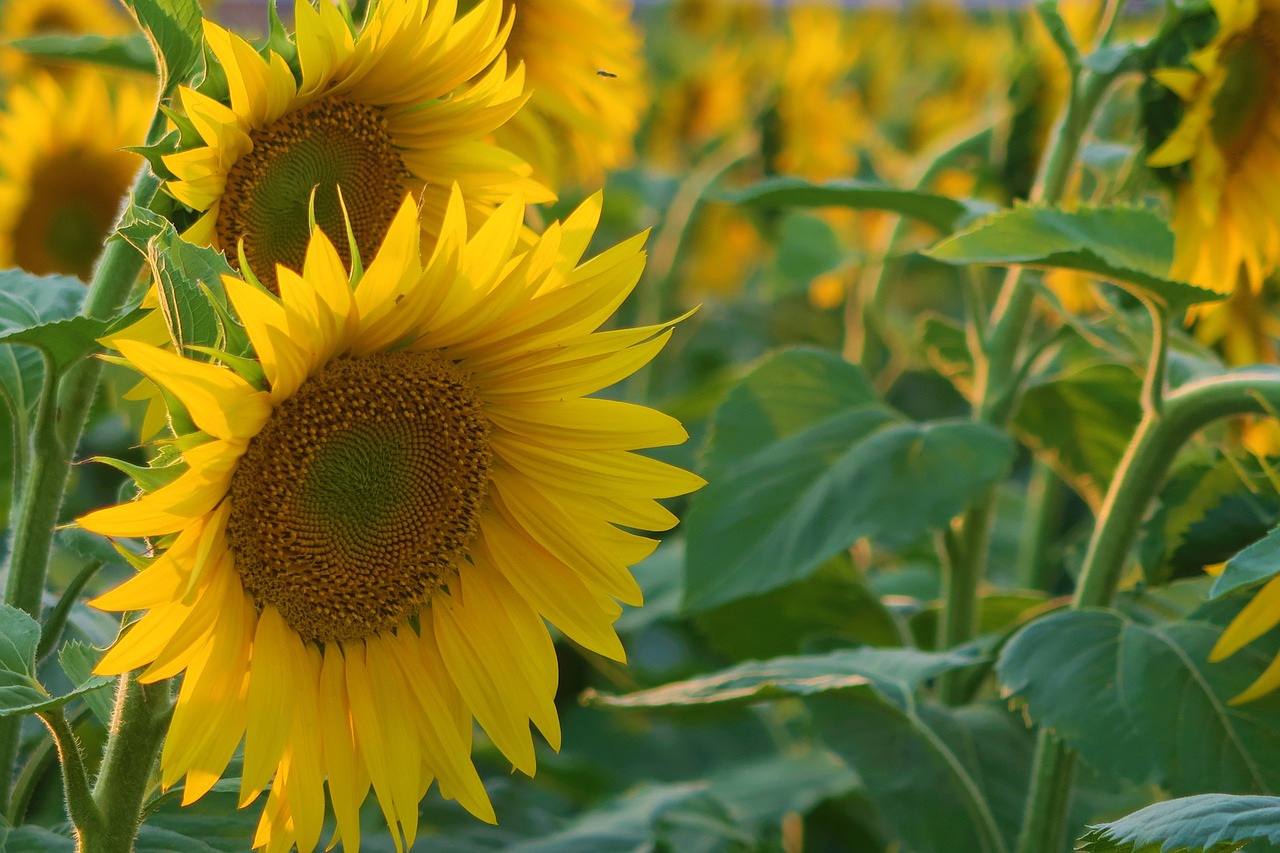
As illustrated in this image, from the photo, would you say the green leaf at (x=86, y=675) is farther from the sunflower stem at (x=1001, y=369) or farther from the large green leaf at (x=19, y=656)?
the sunflower stem at (x=1001, y=369)

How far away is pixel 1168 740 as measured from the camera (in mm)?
842

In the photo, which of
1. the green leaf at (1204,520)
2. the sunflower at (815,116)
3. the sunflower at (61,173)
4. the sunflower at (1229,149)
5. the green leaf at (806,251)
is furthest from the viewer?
the sunflower at (815,116)

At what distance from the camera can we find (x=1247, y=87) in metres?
1.12

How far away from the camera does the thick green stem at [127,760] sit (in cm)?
67

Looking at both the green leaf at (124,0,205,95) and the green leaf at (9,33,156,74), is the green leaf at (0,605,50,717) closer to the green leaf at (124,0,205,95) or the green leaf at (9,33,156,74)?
the green leaf at (124,0,205,95)

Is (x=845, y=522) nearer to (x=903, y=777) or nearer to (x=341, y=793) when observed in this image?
(x=903, y=777)

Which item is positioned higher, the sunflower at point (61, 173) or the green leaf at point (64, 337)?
the green leaf at point (64, 337)

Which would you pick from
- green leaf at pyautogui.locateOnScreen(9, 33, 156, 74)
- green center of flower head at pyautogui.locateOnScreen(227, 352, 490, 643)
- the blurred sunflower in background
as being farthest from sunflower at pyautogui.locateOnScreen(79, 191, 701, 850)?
the blurred sunflower in background

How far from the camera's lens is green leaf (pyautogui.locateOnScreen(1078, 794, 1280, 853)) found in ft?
1.94

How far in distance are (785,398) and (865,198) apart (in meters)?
0.20

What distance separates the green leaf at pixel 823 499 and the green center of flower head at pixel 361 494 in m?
0.34

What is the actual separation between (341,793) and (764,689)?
29cm

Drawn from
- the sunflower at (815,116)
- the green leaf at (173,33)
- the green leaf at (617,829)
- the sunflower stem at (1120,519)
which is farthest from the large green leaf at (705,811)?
the sunflower at (815,116)

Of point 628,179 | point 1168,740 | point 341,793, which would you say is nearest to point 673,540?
point 628,179
